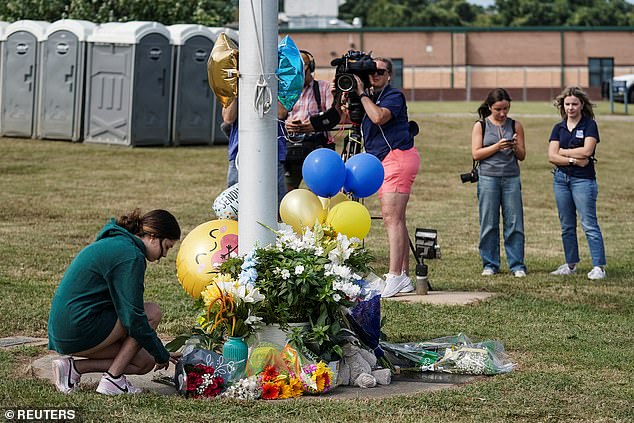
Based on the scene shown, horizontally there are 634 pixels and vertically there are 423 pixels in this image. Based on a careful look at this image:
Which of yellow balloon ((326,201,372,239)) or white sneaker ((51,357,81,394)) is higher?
yellow balloon ((326,201,372,239))

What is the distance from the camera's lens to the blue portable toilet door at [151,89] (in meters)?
21.5

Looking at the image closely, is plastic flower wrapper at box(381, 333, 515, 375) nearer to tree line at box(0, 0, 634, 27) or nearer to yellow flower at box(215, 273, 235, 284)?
yellow flower at box(215, 273, 235, 284)

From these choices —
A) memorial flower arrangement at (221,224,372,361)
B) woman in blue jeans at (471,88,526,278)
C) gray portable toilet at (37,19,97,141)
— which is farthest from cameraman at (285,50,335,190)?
gray portable toilet at (37,19,97,141)

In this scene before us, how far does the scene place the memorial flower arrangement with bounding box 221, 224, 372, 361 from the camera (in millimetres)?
6340

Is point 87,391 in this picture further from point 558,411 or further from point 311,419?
point 558,411

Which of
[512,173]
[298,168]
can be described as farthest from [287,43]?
[512,173]

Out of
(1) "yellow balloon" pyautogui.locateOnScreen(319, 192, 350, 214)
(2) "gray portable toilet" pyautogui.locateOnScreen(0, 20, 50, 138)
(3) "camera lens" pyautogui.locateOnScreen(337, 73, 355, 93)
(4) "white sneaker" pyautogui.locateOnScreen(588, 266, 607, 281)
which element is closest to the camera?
(1) "yellow balloon" pyautogui.locateOnScreen(319, 192, 350, 214)

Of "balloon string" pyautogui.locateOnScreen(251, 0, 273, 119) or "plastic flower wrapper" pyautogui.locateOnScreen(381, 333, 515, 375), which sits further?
"plastic flower wrapper" pyautogui.locateOnScreen(381, 333, 515, 375)

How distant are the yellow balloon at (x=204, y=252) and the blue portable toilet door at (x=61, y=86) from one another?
15.3m

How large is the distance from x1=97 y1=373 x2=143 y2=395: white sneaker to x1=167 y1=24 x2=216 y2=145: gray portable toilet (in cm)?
1647

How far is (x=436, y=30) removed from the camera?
5969 centimetres

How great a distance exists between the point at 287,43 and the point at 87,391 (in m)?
2.60

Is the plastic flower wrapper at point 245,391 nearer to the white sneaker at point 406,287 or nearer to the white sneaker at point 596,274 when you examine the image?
the white sneaker at point 406,287

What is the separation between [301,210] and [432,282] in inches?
137
